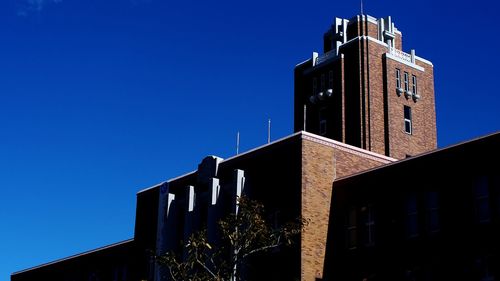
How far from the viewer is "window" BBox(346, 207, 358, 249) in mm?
39250

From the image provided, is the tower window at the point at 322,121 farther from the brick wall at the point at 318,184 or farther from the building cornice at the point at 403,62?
the brick wall at the point at 318,184

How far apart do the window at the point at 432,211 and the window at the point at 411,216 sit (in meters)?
0.63

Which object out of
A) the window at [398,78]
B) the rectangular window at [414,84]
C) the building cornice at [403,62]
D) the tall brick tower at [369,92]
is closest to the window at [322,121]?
the tall brick tower at [369,92]

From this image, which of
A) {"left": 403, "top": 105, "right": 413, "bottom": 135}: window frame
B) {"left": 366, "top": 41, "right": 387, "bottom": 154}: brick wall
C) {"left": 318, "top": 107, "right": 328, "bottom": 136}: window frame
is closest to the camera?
{"left": 366, "top": 41, "right": 387, "bottom": 154}: brick wall

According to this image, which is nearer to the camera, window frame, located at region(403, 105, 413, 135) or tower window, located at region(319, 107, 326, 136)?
window frame, located at region(403, 105, 413, 135)

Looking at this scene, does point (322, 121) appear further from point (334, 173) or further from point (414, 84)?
point (334, 173)

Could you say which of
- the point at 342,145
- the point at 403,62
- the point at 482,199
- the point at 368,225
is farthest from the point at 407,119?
the point at 482,199

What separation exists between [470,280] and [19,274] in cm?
4398

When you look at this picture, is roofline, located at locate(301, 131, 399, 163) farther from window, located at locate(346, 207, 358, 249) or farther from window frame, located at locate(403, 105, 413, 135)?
window frame, located at locate(403, 105, 413, 135)

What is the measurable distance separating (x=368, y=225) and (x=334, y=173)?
348 cm

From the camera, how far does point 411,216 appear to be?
121 feet

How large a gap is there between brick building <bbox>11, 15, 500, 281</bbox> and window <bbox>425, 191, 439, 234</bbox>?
140 mm

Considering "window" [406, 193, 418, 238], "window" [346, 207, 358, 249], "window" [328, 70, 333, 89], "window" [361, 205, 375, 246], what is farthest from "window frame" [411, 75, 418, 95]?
"window" [406, 193, 418, 238]

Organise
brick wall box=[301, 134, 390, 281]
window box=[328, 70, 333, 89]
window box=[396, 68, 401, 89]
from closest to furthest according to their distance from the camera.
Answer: brick wall box=[301, 134, 390, 281]
window box=[396, 68, 401, 89]
window box=[328, 70, 333, 89]
